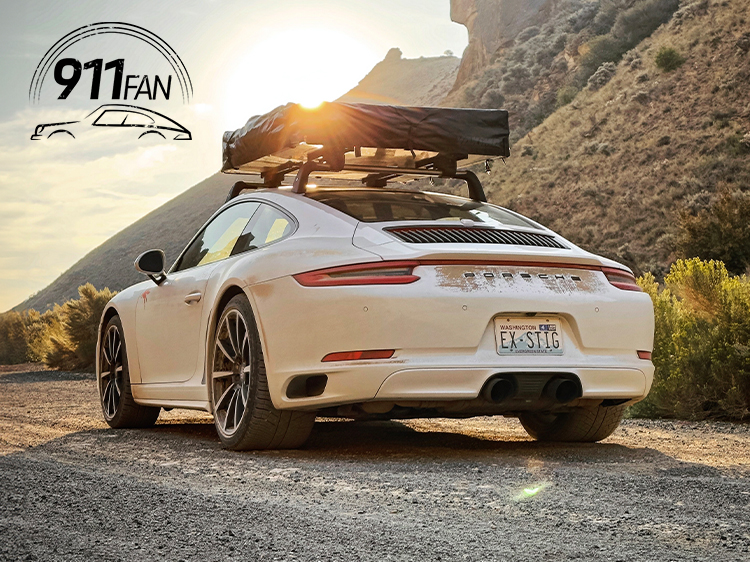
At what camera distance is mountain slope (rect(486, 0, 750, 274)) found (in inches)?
1249

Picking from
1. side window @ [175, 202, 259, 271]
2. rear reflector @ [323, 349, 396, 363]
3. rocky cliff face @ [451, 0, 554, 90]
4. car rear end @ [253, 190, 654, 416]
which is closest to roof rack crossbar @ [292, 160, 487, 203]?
side window @ [175, 202, 259, 271]

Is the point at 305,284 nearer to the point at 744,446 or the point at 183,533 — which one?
the point at 183,533

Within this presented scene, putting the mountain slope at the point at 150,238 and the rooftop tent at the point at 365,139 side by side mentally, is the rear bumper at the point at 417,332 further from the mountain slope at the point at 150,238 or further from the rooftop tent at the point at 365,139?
the mountain slope at the point at 150,238

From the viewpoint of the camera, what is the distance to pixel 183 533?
323cm

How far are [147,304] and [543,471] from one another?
11.7 feet

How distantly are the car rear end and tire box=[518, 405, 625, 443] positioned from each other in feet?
2.05

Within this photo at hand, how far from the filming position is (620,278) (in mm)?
5453

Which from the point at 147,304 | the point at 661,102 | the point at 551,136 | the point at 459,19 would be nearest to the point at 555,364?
the point at 147,304

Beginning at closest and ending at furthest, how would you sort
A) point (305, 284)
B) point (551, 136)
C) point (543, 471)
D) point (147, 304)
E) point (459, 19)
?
point (543, 471) → point (305, 284) → point (147, 304) → point (551, 136) → point (459, 19)

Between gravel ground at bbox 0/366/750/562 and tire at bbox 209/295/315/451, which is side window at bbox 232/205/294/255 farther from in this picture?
gravel ground at bbox 0/366/750/562

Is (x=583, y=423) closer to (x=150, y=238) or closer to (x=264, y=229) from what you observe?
(x=264, y=229)

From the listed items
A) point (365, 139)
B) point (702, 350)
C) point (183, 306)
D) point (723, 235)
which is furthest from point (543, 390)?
point (723, 235)

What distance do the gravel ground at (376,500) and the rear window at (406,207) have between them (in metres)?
1.36

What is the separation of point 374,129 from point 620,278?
6.10 feet
